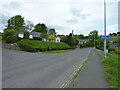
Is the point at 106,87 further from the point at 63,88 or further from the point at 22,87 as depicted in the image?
the point at 22,87

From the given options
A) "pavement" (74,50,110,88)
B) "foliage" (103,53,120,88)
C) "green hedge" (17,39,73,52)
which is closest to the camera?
"pavement" (74,50,110,88)

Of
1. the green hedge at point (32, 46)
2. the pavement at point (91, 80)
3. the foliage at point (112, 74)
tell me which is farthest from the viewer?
the green hedge at point (32, 46)

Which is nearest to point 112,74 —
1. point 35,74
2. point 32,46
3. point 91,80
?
point 91,80

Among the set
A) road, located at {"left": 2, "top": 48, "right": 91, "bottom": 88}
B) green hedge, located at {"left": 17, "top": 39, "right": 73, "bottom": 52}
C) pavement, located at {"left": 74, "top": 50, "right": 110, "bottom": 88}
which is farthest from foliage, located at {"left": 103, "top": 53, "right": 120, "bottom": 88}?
green hedge, located at {"left": 17, "top": 39, "right": 73, "bottom": 52}

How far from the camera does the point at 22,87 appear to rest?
244 inches

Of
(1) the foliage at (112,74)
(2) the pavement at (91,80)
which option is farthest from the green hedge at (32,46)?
(2) the pavement at (91,80)

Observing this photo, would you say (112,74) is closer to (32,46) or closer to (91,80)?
(91,80)

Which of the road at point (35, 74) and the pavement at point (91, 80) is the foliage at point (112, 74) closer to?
the pavement at point (91, 80)

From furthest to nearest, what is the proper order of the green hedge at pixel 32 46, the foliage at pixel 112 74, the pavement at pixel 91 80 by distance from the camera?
the green hedge at pixel 32 46, the foliage at pixel 112 74, the pavement at pixel 91 80

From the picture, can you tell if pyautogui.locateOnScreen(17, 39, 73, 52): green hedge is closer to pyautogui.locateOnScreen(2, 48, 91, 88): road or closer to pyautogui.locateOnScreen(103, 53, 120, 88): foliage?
pyautogui.locateOnScreen(2, 48, 91, 88): road

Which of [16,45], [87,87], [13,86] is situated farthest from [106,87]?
[16,45]

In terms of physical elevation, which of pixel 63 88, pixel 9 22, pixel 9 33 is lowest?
pixel 63 88

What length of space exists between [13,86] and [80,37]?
161 meters

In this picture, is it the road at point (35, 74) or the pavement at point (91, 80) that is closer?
the pavement at point (91, 80)
